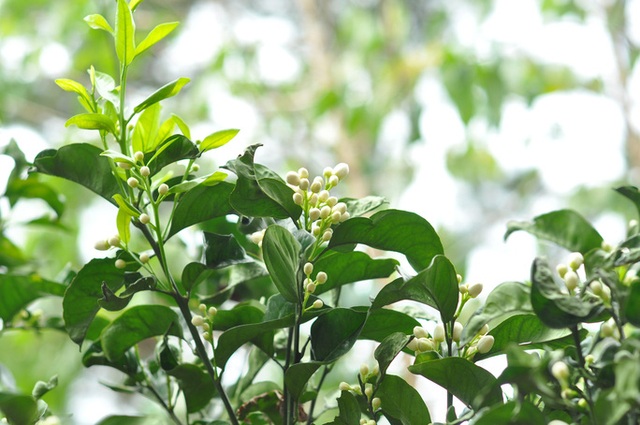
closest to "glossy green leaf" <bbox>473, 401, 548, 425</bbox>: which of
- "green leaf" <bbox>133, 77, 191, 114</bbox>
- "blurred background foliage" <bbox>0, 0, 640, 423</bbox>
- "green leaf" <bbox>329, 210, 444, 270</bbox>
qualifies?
"green leaf" <bbox>329, 210, 444, 270</bbox>

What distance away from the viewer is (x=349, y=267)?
396 millimetres

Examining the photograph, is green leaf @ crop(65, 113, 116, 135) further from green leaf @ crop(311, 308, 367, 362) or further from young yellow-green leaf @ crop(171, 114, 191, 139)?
green leaf @ crop(311, 308, 367, 362)

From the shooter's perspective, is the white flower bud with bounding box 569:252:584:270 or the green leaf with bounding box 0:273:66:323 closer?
the white flower bud with bounding box 569:252:584:270

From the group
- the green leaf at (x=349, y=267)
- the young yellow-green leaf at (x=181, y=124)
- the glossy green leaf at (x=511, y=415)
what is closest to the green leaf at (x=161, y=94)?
the young yellow-green leaf at (x=181, y=124)

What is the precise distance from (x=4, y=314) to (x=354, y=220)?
0.29 meters

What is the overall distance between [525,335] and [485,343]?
0.03 m

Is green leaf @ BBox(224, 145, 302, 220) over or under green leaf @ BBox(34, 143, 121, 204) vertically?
under

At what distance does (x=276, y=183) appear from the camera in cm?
35

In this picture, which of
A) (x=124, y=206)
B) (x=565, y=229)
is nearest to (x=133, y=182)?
(x=124, y=206)

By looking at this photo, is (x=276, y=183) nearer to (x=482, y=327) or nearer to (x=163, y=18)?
(x=482, y=327)

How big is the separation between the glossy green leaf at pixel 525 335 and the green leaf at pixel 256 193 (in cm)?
11

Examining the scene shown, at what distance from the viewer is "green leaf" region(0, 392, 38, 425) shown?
1.03 ft

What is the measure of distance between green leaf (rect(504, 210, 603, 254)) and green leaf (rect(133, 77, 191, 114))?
0.19m

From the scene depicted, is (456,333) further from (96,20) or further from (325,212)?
(96,20)
